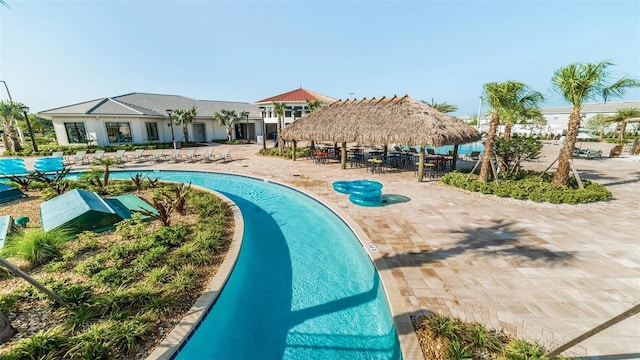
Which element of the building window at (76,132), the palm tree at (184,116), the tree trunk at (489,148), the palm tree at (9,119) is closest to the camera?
the tree trunk at (489,148)

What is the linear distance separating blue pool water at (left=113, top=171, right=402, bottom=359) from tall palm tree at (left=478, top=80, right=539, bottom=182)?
26.5 feet

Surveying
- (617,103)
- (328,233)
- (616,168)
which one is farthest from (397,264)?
(617,103)

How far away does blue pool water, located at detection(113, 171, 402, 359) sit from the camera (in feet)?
13.4

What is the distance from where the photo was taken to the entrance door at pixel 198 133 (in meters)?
31.6

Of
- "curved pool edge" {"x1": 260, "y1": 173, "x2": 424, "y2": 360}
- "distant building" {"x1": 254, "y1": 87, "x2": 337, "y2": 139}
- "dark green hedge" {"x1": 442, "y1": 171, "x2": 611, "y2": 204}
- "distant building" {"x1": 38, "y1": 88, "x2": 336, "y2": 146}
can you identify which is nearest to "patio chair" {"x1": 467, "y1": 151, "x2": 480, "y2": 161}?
"dark green hedge" {"x1": 442, "y1": 171, "x2": 611, "y2": 204}

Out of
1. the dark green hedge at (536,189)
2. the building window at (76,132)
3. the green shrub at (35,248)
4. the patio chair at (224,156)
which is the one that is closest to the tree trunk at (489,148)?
the dark green hedge at (536,189)

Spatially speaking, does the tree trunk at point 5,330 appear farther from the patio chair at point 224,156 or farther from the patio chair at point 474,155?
the patio chair at point 474,155

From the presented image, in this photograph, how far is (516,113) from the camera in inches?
467

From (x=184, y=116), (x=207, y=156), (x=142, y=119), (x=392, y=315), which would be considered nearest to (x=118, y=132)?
(x=142, y=119)

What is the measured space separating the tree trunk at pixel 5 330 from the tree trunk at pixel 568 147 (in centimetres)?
1595

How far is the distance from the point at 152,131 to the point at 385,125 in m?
25.9

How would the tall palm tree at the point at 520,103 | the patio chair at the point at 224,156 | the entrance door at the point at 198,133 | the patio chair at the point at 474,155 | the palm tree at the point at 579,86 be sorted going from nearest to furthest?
the palm tree at the point at 579,86 < the tall palm tree at the point at 520,103 < the patio chair at the point at 474,155 < the patio chair at the point at 224,156 < the entrance door at the point at 198,133

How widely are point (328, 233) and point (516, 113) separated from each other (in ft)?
35.6

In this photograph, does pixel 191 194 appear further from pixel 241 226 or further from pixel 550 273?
pixel 550 273
